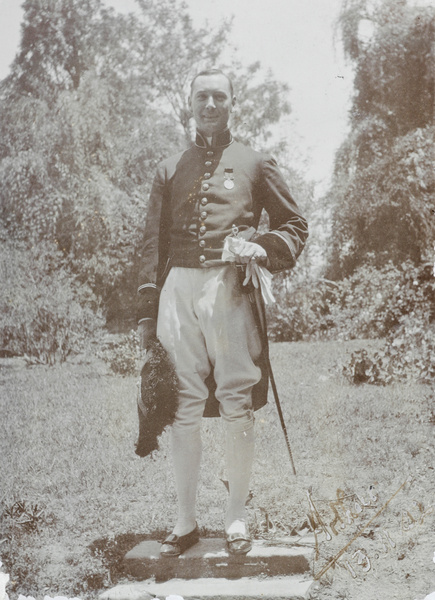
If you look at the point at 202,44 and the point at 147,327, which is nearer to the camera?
the point at 147,327

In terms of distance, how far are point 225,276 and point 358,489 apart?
4.49 feet

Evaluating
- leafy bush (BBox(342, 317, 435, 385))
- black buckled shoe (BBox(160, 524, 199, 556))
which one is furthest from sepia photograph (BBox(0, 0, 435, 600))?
leafy bush (BBox(342, 317, 435, 385))

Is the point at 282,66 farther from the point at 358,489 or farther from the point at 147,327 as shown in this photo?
the point at 358,489

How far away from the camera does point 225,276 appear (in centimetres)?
275

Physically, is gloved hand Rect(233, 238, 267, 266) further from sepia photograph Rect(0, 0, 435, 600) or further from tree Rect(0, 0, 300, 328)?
tree Rect(0, 0, 300, 328)

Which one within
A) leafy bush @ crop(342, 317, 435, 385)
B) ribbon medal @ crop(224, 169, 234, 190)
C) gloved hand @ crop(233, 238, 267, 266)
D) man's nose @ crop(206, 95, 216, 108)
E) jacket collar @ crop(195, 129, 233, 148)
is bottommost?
leafy bush @ crop(342, 317, 435, 385)

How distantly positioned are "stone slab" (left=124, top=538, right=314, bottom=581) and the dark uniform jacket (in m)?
0.65

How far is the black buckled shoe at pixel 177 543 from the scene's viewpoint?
9.04ft

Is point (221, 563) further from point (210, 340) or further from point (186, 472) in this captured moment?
point (210, 340)

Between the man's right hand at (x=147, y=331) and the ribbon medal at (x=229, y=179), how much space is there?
2.28 feet

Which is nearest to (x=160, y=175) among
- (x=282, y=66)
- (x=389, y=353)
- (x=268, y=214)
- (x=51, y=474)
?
(x=268, y=214)

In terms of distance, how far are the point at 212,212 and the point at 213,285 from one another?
0.33m

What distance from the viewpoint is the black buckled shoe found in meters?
2.75

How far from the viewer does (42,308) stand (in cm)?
466
